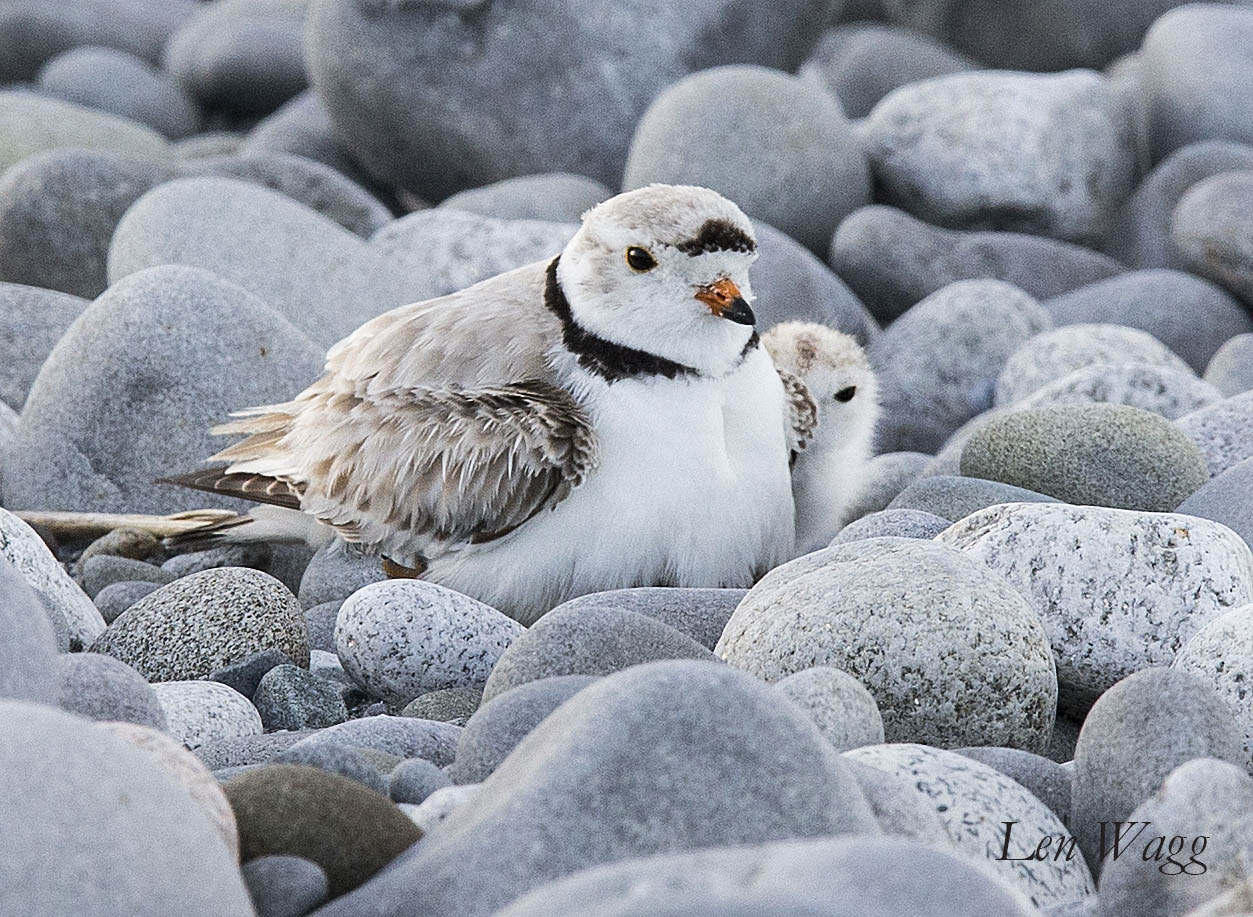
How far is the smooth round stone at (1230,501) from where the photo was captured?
179 inches

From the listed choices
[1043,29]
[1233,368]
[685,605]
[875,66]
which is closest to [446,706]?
[685,605]

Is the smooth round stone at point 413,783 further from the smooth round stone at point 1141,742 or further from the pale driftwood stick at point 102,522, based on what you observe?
the pale driftwood stick at point 102,522

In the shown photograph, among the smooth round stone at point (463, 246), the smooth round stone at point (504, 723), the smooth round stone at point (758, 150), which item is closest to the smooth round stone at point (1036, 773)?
the smooth round stone at point (504, 723)

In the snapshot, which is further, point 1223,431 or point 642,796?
point 1223,431

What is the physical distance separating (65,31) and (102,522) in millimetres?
9101

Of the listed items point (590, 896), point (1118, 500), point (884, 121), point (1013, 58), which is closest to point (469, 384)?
point (1118, 500)

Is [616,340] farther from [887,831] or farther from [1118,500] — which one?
[887,831]

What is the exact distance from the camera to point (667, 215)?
444 centimetres

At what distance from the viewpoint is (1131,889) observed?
2619 millimetres

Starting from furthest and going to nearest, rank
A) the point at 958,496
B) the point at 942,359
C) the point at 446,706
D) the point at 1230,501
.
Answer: the point at 942,359 → the point at 958,496 → the point at 1230,501 → the point at 446,706

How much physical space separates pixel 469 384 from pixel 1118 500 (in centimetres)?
190

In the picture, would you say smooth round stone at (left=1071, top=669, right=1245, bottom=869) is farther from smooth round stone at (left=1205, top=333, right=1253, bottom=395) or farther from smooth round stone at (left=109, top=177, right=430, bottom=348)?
smooth round stone at (left=109, top=177, right=430, bottom=348)

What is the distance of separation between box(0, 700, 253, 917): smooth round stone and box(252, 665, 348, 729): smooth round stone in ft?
5.11

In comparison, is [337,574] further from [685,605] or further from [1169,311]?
[1169,311]
